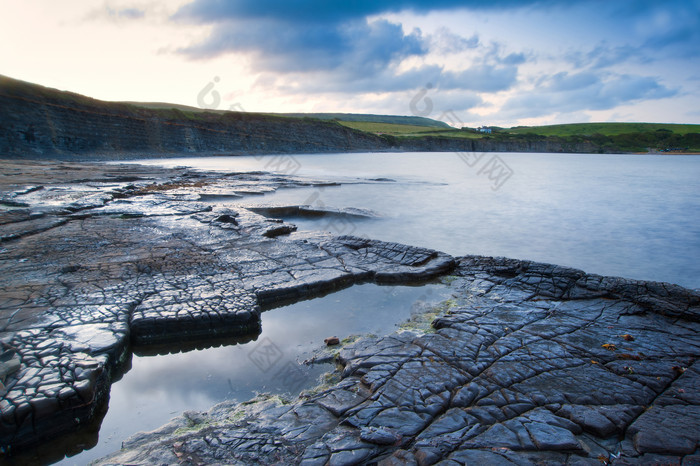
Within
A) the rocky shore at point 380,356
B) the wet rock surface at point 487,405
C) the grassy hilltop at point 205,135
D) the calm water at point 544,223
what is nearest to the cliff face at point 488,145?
the grassy hilltop at point 205,135

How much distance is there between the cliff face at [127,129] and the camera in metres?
32.6

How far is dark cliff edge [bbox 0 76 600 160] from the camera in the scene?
107 ft

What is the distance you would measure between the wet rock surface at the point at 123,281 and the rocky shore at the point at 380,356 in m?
0.02

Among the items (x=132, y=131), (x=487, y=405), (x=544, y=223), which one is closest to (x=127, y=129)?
(x=132, y=131)

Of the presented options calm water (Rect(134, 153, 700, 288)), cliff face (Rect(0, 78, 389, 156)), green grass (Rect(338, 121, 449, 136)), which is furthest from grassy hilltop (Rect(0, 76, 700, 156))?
calm water (Rect(134, 153, 700, 288))

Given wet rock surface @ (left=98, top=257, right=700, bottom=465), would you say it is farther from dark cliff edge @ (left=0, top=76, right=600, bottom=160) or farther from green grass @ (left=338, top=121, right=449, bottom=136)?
green grass @ (left=338, top=121, right=449, bottom=136)

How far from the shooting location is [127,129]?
41.6 m

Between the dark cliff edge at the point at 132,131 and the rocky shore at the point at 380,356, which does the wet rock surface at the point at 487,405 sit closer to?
the rocky shore at the point at 380,356

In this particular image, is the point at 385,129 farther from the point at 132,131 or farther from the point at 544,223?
the point at 544,223

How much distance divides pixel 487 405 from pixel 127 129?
4753 cm

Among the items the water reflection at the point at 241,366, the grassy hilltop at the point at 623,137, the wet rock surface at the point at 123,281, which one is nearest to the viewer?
the wet rock surface at the point at 123,281

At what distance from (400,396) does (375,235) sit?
775 cm

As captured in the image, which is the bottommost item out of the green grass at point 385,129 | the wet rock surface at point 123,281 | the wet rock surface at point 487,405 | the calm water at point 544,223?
the calm water at point 544,223

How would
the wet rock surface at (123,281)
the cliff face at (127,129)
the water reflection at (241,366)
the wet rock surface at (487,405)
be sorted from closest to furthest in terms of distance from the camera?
the wet rock surface at (487,405) < the wet rock surface at (123,281) < the water reflection at (241,366) < the cliff face at (127,129)
